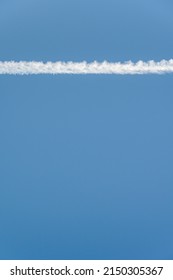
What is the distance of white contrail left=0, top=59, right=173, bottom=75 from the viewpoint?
256cm

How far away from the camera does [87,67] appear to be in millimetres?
2574

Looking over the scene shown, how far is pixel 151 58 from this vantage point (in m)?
2.57

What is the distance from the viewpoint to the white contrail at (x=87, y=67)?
256 cm

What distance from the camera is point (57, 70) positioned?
259cm
